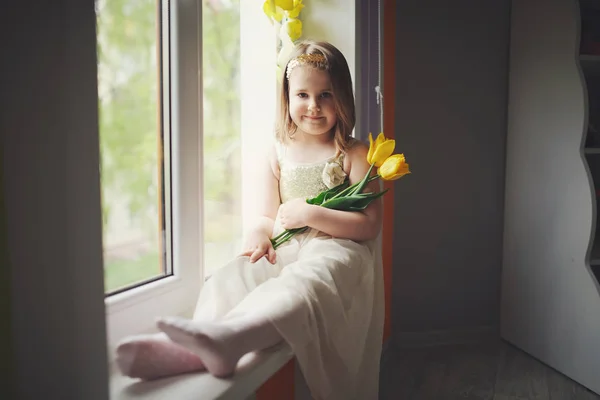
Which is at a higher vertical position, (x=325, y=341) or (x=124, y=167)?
(x=124, y=167)

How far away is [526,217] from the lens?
2.15 metres

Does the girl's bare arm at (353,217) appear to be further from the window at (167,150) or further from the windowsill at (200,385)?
the windowsill at (200,385)

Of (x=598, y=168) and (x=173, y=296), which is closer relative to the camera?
(x=173, y=296)

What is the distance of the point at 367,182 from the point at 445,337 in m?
1.27

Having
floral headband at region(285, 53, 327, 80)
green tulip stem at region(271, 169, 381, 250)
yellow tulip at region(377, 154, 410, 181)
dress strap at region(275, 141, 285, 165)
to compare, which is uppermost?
floral headband at region(285, 53, 327, 80)

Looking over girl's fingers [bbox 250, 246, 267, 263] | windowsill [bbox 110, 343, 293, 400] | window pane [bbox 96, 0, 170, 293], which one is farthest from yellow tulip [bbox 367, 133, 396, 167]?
windowsill [bbox 110, 343, 293, 400]

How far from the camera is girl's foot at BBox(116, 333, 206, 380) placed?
0.68m

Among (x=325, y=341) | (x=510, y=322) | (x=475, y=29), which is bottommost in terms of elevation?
(x=510, y=322)

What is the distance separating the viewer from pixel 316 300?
0.90m

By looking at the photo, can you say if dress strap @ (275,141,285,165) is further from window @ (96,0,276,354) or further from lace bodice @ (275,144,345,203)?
window @ (96,0,276,354)

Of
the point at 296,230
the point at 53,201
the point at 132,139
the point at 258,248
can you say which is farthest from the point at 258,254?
the point at 53,201

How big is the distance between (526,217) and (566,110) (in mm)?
468

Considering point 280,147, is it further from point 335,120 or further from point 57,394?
point 57,394

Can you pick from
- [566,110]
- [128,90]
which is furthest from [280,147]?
[566,110]
